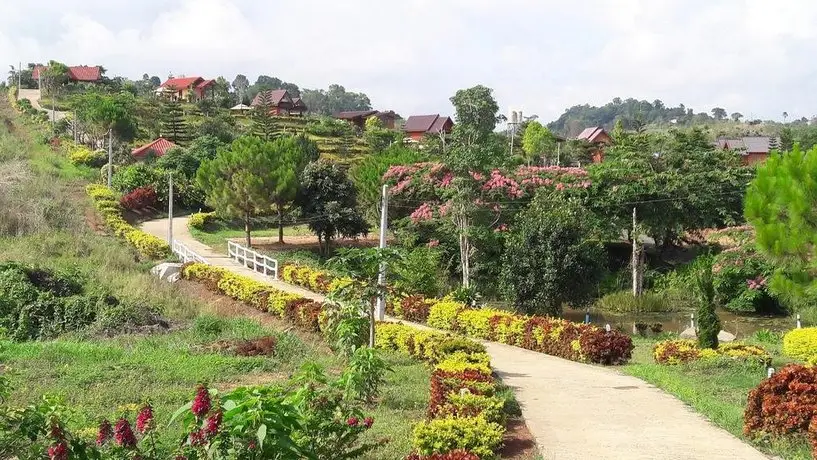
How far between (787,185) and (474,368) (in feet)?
17.6

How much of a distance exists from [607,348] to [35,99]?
223 ft

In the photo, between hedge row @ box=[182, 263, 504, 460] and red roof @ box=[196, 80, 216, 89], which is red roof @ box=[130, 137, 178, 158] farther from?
hedge row @ box=[182, 263, 504, 460]

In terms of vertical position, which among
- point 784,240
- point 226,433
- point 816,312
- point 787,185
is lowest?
point 816,312

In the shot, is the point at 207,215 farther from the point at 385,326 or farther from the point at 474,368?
the point at 474,368

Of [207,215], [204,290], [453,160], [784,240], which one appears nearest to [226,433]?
[784,240]

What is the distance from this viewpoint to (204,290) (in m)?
21.8

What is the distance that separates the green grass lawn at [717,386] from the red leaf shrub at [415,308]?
17.2 ft

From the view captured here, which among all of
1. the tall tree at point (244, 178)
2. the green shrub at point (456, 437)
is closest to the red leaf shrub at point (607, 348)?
the green shrub at point (456, 437)

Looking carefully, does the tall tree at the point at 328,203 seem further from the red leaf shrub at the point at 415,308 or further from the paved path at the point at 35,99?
the paved path at the point at 35,99

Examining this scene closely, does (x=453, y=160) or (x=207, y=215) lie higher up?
(x=453, y=160)

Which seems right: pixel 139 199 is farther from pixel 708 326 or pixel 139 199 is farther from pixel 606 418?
pixel 606 418

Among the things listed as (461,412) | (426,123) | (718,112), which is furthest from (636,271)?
(718,112)

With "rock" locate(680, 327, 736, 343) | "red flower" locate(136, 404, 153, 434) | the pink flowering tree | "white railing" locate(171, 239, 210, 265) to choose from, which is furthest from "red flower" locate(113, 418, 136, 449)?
"white railing" locate(171, 239, 210, 265)

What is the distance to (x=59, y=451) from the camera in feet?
13.9
